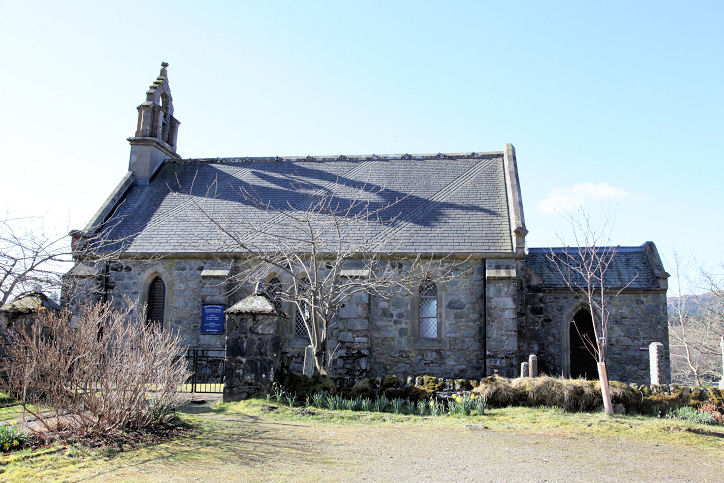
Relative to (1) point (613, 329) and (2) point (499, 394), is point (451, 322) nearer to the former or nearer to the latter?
(1) point (613, 329)

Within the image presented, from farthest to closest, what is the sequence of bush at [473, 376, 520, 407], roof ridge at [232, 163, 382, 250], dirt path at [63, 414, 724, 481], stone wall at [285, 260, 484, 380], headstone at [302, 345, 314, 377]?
1. roof ridge at [232, 163, 382, 250]
2. stone wall at [285, 260, 484, 380]
3. headstone at [302, 345, 314, 377]
4. bush at [473, 376, 520, 407]
5. dirt path at [63, 414, 724, 481]

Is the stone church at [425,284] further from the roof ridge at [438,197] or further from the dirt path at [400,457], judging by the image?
the dirt path at [400,457]

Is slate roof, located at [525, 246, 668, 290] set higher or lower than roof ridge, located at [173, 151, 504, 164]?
lower

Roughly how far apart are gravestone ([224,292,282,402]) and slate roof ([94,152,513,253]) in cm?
493

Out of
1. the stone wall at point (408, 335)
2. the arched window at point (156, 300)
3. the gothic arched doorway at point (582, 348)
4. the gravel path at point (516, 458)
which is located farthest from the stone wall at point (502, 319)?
the arched window at point (156, 300)

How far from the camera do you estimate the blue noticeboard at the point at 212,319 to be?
58.4 feet

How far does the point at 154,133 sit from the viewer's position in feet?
77.9

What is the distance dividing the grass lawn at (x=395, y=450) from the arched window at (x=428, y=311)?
6620 mm

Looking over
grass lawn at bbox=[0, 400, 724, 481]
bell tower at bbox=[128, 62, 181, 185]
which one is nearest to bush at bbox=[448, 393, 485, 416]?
grass lawn at bbox=[0, 400, 724, 481]

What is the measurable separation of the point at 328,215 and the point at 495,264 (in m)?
5.62

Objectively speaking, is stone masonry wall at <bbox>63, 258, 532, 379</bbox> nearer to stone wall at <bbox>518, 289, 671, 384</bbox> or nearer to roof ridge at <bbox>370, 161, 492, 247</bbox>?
stone wall at <bbox>518, 289, 671, 384</bbox>

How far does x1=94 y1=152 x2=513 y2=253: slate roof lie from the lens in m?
18.4

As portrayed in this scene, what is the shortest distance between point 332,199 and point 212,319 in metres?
5.85

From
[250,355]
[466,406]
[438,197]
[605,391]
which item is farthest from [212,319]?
[605,391]
